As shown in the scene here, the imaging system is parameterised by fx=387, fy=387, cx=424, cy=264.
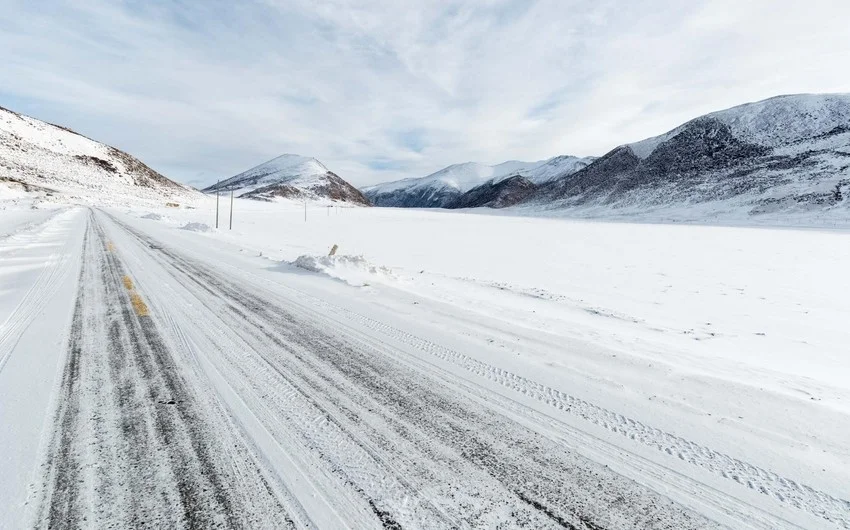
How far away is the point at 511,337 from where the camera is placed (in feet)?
18.7

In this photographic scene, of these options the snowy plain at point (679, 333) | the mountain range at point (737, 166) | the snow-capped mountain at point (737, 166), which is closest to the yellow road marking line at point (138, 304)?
the snowy plain at point (679, 333)

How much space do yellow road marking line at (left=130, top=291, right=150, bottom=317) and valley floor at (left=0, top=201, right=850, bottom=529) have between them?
4.4 inches

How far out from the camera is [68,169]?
83688 millimetres

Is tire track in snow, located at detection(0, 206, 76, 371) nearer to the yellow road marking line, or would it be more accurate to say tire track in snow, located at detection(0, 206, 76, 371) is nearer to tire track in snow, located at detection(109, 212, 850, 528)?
the yellow road marking line

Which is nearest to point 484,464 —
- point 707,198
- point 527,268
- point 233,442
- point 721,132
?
point 233,442

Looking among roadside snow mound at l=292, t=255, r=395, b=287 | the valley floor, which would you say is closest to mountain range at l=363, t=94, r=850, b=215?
roadside snow mound at l=292, t=255, r=395, b=287

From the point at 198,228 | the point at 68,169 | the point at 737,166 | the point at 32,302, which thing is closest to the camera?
the point at 32,302

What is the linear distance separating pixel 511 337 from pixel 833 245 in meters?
28.9

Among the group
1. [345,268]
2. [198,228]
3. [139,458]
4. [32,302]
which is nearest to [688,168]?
[198,228]

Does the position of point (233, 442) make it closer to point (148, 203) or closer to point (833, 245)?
point (833, 245)

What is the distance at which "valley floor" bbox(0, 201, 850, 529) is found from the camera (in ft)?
7.64

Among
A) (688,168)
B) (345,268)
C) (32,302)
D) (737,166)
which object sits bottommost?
(32,302)

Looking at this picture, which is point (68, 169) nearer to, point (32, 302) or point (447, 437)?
point (32, 302)

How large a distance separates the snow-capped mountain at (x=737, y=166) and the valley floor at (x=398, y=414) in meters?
68.8
